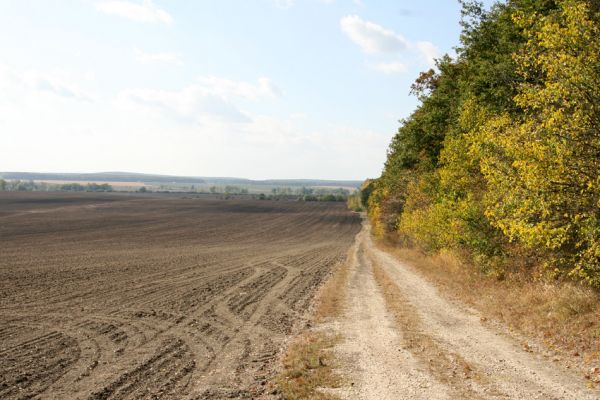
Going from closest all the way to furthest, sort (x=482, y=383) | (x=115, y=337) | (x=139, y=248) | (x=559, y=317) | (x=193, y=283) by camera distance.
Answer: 1. (x=482, y=383)
2. (x=559, y=317)
3. (x=115, y=337)
4. (x=193, y=283)
5. (x=139, y=248)

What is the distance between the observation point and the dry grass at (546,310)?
12.6 m

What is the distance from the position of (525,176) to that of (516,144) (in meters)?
1.26

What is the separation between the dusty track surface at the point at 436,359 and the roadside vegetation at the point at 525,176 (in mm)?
1215

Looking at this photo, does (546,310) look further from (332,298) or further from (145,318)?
(145,318)

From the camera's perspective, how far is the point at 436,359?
41.5 feet

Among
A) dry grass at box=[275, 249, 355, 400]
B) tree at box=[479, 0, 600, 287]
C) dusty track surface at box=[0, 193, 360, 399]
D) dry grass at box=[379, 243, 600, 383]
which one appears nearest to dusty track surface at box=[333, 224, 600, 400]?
dry grass at box=[275, 249, 355, 400]

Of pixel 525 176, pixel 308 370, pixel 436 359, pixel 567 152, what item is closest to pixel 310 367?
pixel 308 370

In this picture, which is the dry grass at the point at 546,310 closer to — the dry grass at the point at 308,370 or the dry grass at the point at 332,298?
the dry grass at the point at 332,298

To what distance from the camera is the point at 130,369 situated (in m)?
12.6

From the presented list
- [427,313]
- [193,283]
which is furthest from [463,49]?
[193,283]

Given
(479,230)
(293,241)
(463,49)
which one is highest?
(463,49)

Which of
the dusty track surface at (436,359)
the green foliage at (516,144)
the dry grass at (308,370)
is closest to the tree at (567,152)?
the green foliage at (516,144)

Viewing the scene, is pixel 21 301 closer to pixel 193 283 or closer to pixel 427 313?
pixel 193 283

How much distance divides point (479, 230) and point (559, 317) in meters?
9.27
